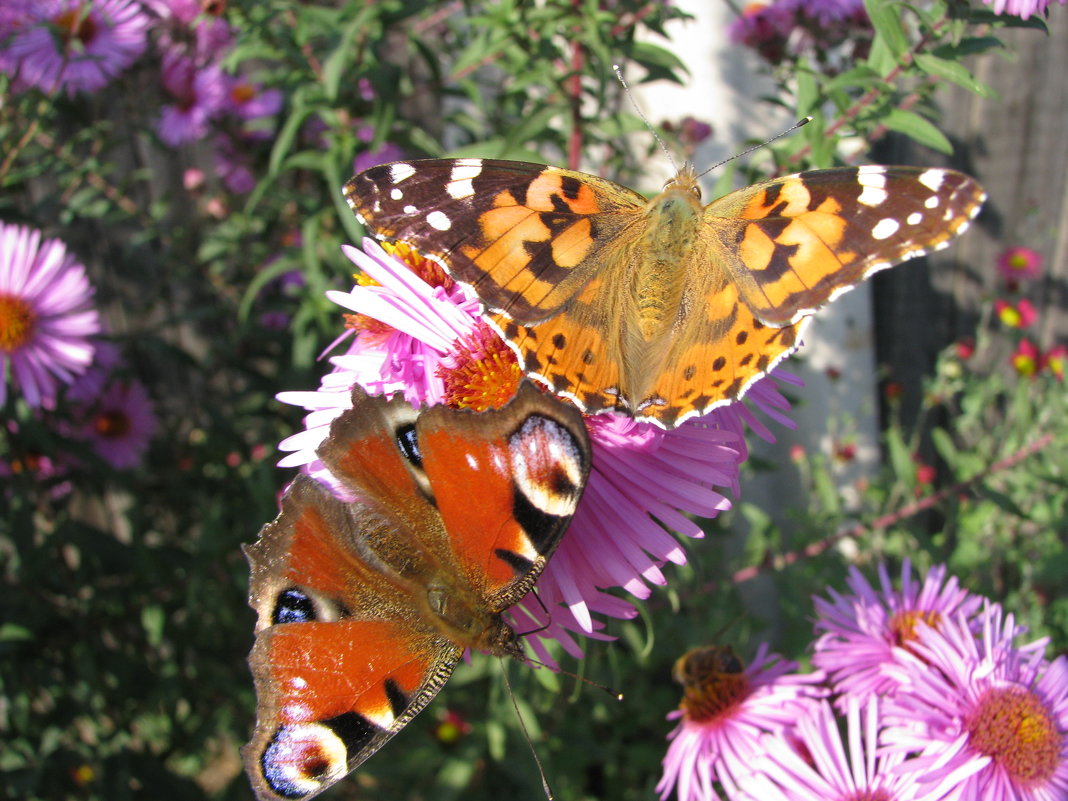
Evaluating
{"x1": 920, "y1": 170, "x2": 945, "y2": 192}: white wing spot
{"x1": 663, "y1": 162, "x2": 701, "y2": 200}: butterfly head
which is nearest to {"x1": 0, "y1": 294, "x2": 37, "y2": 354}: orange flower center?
{"x1": 663, "y1": 162, "x2": 701, "y2": 200}: butterfly head

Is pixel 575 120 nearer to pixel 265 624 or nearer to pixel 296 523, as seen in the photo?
pixel 296 523

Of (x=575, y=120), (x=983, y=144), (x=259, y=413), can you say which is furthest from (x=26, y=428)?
(x=983, y=144)

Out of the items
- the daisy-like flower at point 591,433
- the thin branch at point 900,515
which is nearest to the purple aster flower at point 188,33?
the daisy-like flower at point 591,433

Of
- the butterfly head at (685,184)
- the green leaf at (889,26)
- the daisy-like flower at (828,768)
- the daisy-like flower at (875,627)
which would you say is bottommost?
the daisy-like flower at (828,768)

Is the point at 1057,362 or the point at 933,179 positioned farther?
the point at 1057,362

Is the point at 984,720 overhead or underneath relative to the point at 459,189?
underneath

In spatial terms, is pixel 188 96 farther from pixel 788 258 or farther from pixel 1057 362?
pixel 1057 362

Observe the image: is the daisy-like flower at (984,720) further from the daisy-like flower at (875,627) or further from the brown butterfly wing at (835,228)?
the brown butterfly wing at (835,228)

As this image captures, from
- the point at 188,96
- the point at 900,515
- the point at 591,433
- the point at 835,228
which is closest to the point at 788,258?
the point at 835,228
